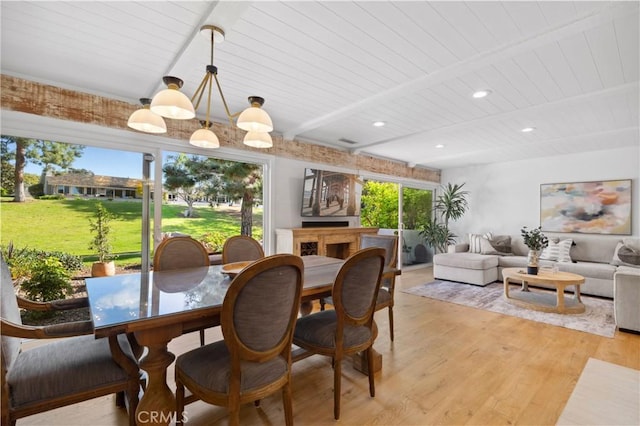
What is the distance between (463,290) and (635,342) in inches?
83.5

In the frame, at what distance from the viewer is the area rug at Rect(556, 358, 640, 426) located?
1833 mm

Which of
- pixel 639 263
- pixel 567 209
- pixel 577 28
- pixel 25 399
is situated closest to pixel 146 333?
pixel 25 399

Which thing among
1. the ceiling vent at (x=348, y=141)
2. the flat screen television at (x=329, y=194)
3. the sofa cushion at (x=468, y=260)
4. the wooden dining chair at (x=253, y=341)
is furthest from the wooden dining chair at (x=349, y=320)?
the sofa cushion at (x=468, y=260)

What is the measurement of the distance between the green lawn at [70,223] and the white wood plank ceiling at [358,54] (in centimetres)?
116

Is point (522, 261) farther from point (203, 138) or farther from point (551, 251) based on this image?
point (203, 138)

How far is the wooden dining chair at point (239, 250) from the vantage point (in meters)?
2.90

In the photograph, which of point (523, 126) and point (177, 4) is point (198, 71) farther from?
point (523, 126)

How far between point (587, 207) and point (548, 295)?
7.71 ft

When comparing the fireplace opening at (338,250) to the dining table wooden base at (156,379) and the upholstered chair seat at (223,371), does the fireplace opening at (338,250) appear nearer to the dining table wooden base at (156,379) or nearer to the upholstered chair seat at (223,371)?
the upholstered chair seat at (223,371)

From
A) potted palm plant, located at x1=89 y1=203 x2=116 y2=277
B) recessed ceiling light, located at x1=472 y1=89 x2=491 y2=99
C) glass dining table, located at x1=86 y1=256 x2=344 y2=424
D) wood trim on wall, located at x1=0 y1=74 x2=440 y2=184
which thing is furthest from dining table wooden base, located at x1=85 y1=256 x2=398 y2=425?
recessed ceiling light, located at x1=472 y1=89 x2=491 y2=99

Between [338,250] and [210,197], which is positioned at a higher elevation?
[210,197]

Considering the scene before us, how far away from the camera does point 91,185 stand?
10.3ft

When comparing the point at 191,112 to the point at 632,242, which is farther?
the point at 632,242

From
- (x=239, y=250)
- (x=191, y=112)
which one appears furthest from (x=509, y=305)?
(x=191, y=112)
